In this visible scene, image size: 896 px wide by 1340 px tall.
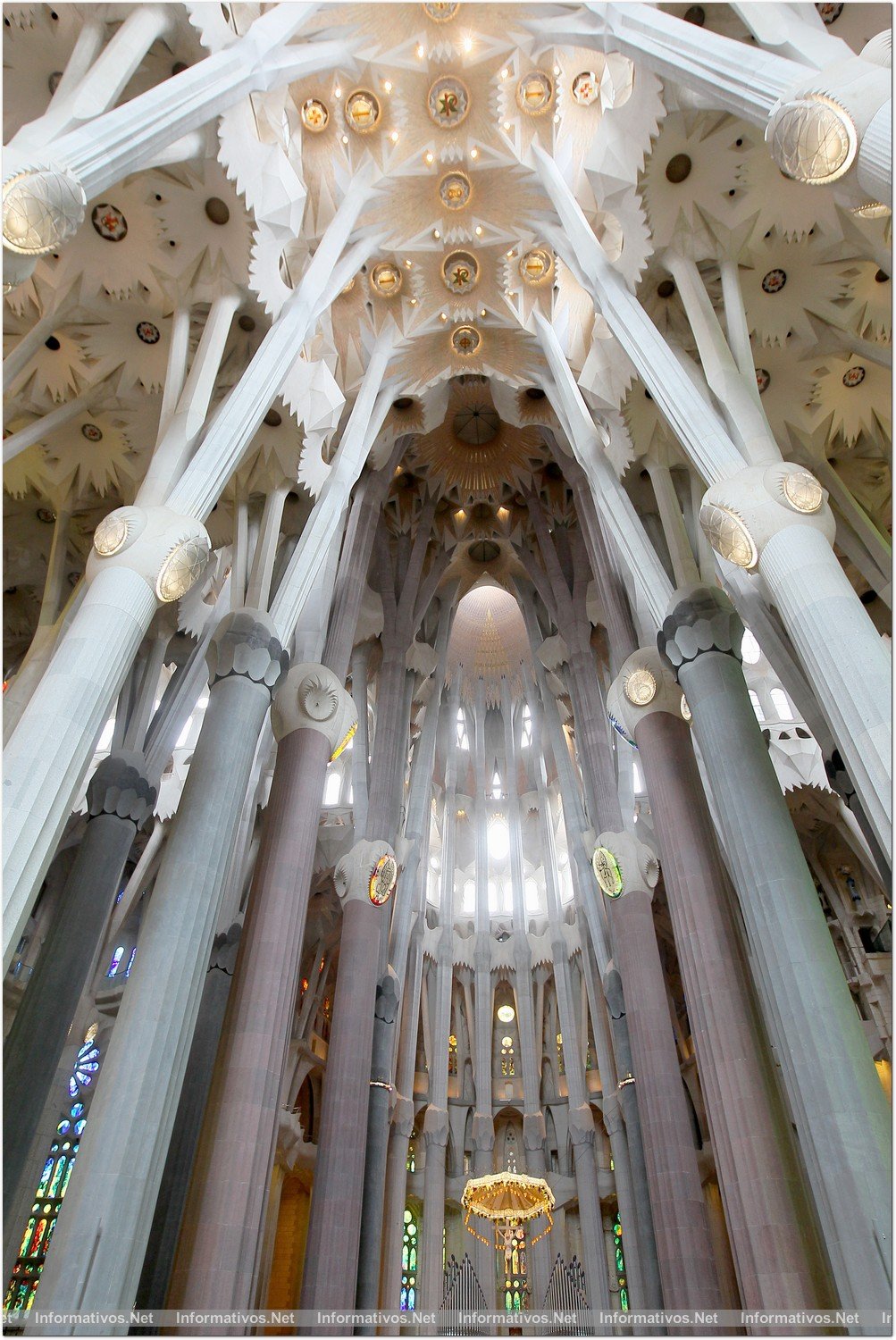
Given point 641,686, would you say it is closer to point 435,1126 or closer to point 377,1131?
point 377,1131

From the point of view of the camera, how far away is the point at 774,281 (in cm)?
1109

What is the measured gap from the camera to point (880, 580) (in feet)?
41.1

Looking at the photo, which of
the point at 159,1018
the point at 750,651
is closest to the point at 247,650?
the point at 159,1018

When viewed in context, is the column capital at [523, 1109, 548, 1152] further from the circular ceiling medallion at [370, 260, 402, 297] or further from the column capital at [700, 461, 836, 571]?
the circular ceiling medallion at [370, 260, 402, 297]

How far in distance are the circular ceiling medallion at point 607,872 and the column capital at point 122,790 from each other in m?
8.33

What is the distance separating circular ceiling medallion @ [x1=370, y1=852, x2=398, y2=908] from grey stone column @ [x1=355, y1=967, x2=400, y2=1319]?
200 centimetres

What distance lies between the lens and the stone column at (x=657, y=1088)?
11.7 m

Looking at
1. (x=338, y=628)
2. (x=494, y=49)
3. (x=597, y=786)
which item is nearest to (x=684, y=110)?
(x=494, y=49)

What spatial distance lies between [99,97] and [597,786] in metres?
14.7

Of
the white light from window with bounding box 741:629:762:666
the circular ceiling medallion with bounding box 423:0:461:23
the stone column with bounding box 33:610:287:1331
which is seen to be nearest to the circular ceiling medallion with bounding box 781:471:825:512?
the stone column with bounding box 33:610:287:1331

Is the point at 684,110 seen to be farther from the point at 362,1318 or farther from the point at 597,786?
the point at 362,1318

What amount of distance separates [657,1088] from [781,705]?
40.0 feet

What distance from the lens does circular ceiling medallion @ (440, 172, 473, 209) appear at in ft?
49.8

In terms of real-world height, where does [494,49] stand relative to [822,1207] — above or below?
above
